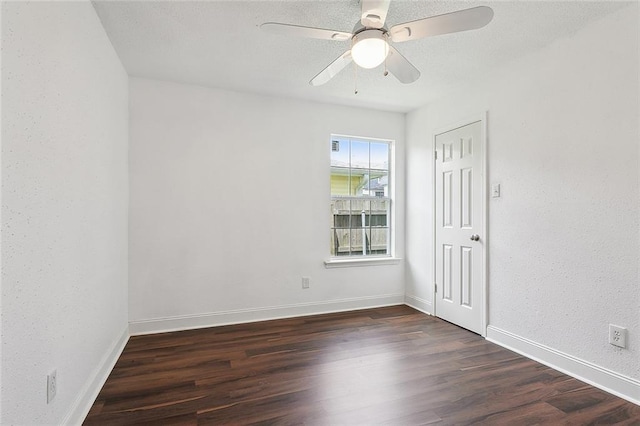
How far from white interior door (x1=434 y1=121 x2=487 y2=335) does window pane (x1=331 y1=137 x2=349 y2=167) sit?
42.4 inches

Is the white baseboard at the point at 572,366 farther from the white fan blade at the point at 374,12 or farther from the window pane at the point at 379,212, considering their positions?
the white fan blade at the point at 374,12

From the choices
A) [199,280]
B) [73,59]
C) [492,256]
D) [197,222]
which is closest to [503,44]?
[492,256]

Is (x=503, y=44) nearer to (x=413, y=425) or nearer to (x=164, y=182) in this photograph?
(x=413, y=425)

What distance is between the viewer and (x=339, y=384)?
2172 mm

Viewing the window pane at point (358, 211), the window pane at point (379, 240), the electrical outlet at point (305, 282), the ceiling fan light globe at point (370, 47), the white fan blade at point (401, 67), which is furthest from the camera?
the window pane at point (379, 240)

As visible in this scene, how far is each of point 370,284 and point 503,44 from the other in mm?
2826

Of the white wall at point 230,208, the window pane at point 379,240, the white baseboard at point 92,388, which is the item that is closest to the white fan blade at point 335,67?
the white wall at point 230,208

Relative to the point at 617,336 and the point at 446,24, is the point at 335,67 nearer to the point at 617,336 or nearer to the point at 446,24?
the point at 446,24

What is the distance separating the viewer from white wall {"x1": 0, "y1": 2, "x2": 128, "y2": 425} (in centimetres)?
119

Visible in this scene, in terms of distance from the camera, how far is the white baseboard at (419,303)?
3.76m

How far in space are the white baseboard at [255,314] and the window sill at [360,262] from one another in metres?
0.43

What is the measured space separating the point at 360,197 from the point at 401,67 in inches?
82.7

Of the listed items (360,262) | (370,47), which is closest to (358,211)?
(360,262)

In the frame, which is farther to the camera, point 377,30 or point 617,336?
point 617,336
